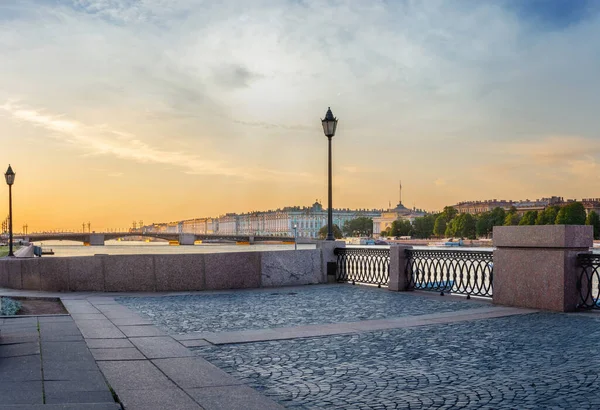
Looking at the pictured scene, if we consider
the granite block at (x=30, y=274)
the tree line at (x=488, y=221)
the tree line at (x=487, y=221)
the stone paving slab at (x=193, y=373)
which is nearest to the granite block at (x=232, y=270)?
the granite block at (x=30, y=274)

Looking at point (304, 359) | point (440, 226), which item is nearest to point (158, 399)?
point (304, 359)

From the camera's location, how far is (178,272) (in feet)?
49.1

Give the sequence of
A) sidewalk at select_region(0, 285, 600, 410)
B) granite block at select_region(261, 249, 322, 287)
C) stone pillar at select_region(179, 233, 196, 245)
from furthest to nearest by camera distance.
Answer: stone pillar at select_region(179, 233, 196, 245)
granite block at select_region(261, 249, 322, 287)
sidewalk at select_region(0, 285, 600, 410)

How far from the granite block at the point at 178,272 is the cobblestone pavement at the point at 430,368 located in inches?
293

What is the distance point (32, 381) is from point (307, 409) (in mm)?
2280

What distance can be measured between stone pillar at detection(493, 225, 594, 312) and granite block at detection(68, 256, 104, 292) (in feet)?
28.1

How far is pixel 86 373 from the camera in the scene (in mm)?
5699

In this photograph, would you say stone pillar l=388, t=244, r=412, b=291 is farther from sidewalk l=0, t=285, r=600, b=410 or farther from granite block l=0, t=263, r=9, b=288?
granite block l=0, t=263, r=9, b=288

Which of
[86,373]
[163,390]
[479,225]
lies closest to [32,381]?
[86,373]

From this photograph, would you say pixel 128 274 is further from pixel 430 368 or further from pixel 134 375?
pixel 430 368

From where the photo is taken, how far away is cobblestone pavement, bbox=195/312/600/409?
5.13 m

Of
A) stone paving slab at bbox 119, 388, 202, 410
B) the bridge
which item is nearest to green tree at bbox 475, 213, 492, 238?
the bridge

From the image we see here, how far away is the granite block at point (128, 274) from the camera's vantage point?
47.9 feet

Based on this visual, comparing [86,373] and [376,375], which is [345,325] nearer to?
[376,375]
